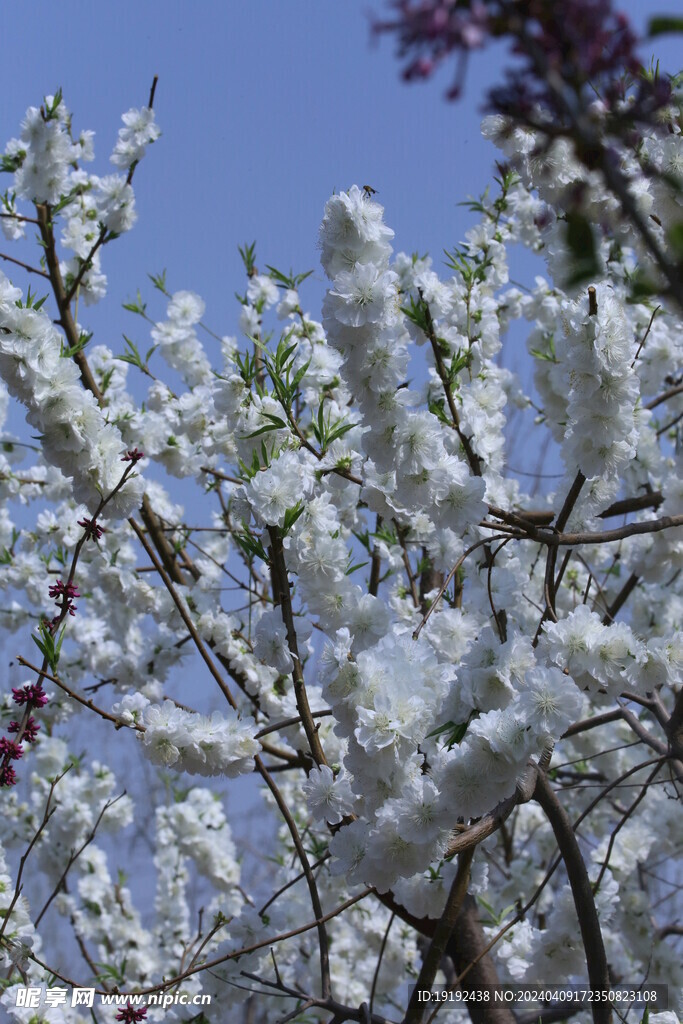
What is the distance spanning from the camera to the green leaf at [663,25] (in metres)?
0.54

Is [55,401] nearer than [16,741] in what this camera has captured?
No

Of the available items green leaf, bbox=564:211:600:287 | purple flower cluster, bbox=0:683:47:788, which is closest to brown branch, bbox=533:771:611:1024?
purple flower cluster, bbox=0:683:47:788

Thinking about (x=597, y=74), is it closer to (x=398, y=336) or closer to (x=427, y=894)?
(x=398, y=336)

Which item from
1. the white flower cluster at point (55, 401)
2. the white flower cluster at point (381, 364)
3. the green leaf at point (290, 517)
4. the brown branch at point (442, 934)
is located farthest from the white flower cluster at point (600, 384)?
the white flower cluster at point (55, 401)

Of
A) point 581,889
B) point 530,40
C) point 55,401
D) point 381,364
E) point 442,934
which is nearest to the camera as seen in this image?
point 530,40

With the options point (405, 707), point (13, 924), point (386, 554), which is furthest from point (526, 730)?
point (13, 924)

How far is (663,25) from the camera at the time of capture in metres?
0.54

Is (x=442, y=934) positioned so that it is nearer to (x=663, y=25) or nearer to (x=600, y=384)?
(x=600, y=384)

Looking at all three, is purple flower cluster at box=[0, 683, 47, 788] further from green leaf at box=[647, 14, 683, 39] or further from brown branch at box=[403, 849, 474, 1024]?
green leaf at box=[647, 14, 683, 39]

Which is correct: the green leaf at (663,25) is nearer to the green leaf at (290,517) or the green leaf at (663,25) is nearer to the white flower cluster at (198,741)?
the green leaf at (290,517)

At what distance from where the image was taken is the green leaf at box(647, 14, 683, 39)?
0.54 meters

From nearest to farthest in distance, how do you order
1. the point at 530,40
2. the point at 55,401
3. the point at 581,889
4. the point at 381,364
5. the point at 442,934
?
the point at 530,40 → the point at 381,364 → the point at 442,934 → the point at 55,401 → the point at 581,889

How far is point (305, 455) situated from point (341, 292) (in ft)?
1.66

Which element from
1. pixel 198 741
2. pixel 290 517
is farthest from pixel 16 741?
pixel 290 517
